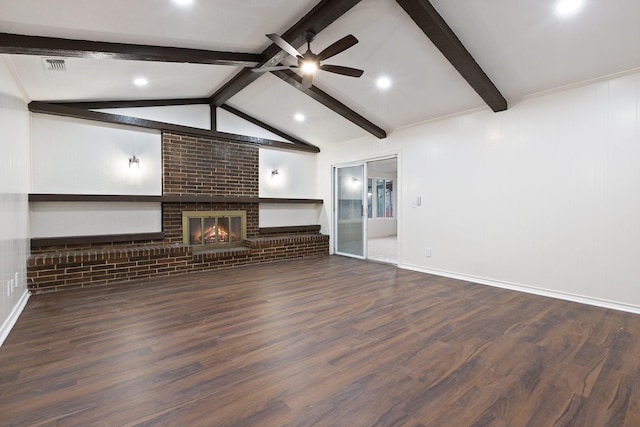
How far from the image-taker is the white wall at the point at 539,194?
3.17 metres

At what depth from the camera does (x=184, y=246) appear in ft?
15.9

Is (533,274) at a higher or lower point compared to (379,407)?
higher

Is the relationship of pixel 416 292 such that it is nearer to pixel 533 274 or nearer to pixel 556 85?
pixel 533 274

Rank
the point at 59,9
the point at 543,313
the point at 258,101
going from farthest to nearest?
the point at 258,101 < the point at 543,313 < the point at 59,9

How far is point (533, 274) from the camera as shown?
3.77 m

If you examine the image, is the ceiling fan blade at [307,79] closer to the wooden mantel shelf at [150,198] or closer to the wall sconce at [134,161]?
the wooden mantel shelf at [150,198]

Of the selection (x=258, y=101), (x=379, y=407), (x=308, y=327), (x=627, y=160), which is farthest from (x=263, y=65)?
(x=627, y=160)

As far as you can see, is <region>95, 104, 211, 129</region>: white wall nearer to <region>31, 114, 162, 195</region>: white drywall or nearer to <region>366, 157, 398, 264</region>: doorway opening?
<region>31, 114, 162, 195</region>: white drywall

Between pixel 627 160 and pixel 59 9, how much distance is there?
5.33 meters

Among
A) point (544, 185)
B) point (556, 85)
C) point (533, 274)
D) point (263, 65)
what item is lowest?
point (533, 274)

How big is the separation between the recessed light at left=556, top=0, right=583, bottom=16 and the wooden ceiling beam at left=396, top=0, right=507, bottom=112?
31.2 inches

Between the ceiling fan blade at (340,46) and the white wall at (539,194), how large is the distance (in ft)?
7.77

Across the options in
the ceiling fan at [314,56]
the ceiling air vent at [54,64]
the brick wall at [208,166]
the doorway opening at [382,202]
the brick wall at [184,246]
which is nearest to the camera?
the ceiling fan at [314,56]

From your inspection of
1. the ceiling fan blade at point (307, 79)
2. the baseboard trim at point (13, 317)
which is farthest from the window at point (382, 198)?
the baseboard trim at point (13, 317)
